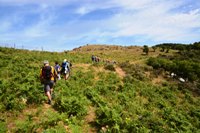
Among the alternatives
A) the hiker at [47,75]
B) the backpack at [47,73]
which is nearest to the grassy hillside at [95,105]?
the hiker at [47,75]

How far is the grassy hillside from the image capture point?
525 inches

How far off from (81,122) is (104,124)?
3.75 ft

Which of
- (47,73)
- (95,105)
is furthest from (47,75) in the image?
(95,105)

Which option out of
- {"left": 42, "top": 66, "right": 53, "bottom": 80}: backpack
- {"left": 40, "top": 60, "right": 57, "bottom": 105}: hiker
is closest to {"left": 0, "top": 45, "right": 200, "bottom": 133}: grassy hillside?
{"left": 40, "top": 60, "right": 57, "bottom": 105}: hiker

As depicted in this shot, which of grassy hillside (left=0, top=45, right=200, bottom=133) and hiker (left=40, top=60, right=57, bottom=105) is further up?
hiker (left=40, top=60, right=57, bottom=105)

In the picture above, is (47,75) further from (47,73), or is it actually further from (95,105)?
(95,105)

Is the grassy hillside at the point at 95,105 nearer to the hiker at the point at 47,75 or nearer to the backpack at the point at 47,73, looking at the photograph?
the hiker at the point at 47,75

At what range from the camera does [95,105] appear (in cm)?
1703

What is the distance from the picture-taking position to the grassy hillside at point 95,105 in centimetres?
1334

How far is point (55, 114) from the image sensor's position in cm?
1330

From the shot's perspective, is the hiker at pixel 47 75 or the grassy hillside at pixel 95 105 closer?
the grassy hillside at pixel 95 105

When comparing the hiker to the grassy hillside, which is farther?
the hiker

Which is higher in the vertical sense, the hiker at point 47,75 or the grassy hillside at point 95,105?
the hiker at point 47,75

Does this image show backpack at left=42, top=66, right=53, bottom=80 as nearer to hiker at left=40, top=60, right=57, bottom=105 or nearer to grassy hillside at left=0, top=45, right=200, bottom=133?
hiker at left=40, top=60, right=57, bottom=105
